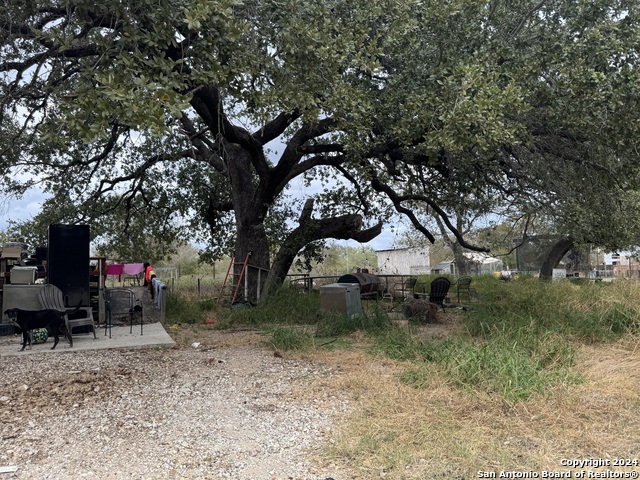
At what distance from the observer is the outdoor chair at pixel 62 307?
7.42 meters

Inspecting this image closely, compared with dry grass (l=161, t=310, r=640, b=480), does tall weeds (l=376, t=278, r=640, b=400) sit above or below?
above

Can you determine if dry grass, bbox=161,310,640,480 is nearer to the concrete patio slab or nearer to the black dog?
the concrete patio slab

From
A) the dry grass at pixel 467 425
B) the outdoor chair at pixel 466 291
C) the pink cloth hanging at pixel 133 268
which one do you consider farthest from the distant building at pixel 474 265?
the dry grass at pixel 467 425

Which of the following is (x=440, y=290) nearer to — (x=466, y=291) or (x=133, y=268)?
(x=466, y=291)

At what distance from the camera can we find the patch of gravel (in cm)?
313

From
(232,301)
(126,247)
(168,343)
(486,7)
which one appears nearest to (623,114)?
(486,7)

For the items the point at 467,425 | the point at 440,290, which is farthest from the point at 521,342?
the point at 440,290

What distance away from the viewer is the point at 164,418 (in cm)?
399

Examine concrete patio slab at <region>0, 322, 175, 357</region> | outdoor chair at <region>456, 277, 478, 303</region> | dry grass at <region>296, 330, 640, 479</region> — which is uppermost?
outdoor chair at <region>456, 277, 478, 303</region>

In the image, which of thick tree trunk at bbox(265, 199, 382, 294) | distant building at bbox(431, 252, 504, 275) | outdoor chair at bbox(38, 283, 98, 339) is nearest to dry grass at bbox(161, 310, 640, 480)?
outdoor chair at bbox(38, 283, 98, 339)

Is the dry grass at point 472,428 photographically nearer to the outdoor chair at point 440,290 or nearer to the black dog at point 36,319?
the black dog at point 36,319

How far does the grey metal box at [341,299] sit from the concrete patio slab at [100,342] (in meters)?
2.88

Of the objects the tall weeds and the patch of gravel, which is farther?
the tall weeds

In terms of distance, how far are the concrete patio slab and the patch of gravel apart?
80 cm
